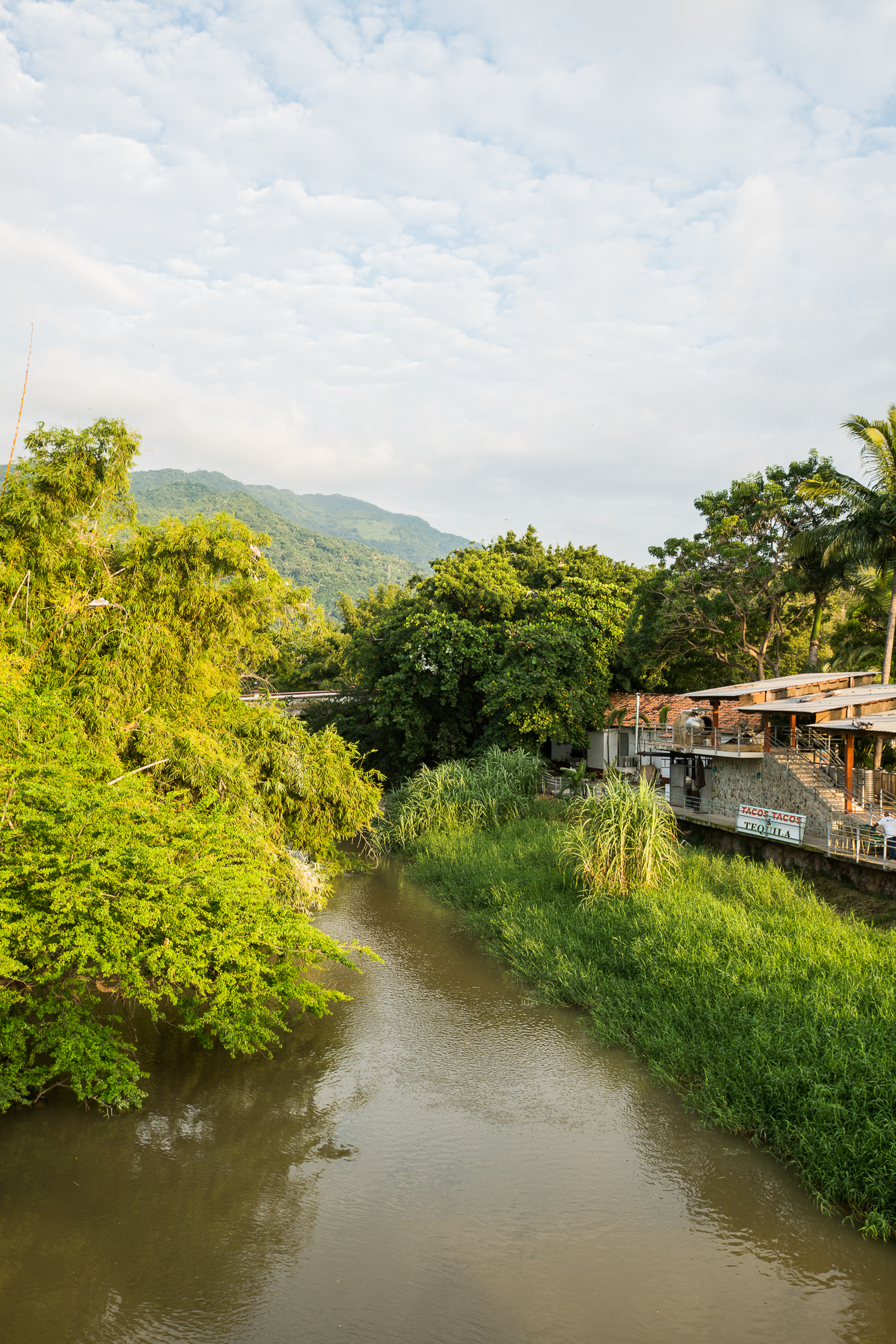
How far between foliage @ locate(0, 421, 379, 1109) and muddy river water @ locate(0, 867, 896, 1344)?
0.68 metres

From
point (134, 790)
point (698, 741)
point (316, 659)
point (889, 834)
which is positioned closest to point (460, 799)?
point (698, 741)

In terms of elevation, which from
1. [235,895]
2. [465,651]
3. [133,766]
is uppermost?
[465,651]

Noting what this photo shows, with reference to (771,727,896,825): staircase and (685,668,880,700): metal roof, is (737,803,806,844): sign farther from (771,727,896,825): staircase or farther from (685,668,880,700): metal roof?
(685,668,880,700): metal roof

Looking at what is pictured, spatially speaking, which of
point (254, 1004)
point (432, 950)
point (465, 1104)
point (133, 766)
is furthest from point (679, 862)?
point (133, 766)

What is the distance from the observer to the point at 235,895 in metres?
8.09

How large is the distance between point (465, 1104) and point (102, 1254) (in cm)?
399

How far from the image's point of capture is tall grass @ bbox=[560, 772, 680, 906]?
14.2 m

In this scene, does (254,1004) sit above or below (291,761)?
below

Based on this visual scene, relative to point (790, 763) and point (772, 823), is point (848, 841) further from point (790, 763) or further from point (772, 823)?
point (790, 763)

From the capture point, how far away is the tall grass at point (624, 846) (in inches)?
558

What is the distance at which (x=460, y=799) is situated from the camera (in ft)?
71.4

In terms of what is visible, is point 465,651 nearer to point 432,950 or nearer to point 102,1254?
point 432,950

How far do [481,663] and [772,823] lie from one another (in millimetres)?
11216

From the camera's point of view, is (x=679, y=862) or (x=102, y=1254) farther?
(x=679, y=862)
